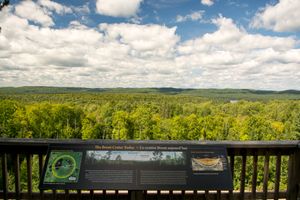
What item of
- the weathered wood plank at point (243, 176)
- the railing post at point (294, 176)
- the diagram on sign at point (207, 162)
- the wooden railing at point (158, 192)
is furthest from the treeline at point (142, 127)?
the diagram on sign at point (207, 162)

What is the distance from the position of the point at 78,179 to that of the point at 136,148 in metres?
0.82

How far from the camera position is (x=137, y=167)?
4023mm

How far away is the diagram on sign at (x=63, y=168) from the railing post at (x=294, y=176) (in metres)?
3.14

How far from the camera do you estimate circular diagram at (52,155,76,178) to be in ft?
13.0

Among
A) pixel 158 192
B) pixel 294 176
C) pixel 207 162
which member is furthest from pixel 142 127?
pixel 207 162

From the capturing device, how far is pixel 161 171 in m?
4.02

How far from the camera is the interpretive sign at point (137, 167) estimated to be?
3.93m

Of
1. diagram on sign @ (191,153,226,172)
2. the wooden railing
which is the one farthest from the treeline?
diagram on sign @ (191,153,226,172)

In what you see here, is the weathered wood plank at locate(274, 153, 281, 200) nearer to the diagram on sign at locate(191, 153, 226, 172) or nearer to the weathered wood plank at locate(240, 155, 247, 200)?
the weathered wood plank at locate(240, 155, 247, 200)

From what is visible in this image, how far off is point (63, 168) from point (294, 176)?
338 centimetres

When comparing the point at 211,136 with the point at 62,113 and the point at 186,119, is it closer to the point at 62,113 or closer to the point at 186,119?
the point at 186,119

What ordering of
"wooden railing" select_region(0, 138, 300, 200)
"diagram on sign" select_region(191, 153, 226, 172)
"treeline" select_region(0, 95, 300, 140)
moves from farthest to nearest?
"treeline" select_region(0, 95, 300, 140) < "wooden railing" select_region(0, 138, 300, 200) < "diagram on sign" select_region(191, 153, 226, 172)

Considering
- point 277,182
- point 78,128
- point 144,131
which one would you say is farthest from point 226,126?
point 277,182

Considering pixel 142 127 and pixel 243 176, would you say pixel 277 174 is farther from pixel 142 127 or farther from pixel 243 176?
pixel 142 127
